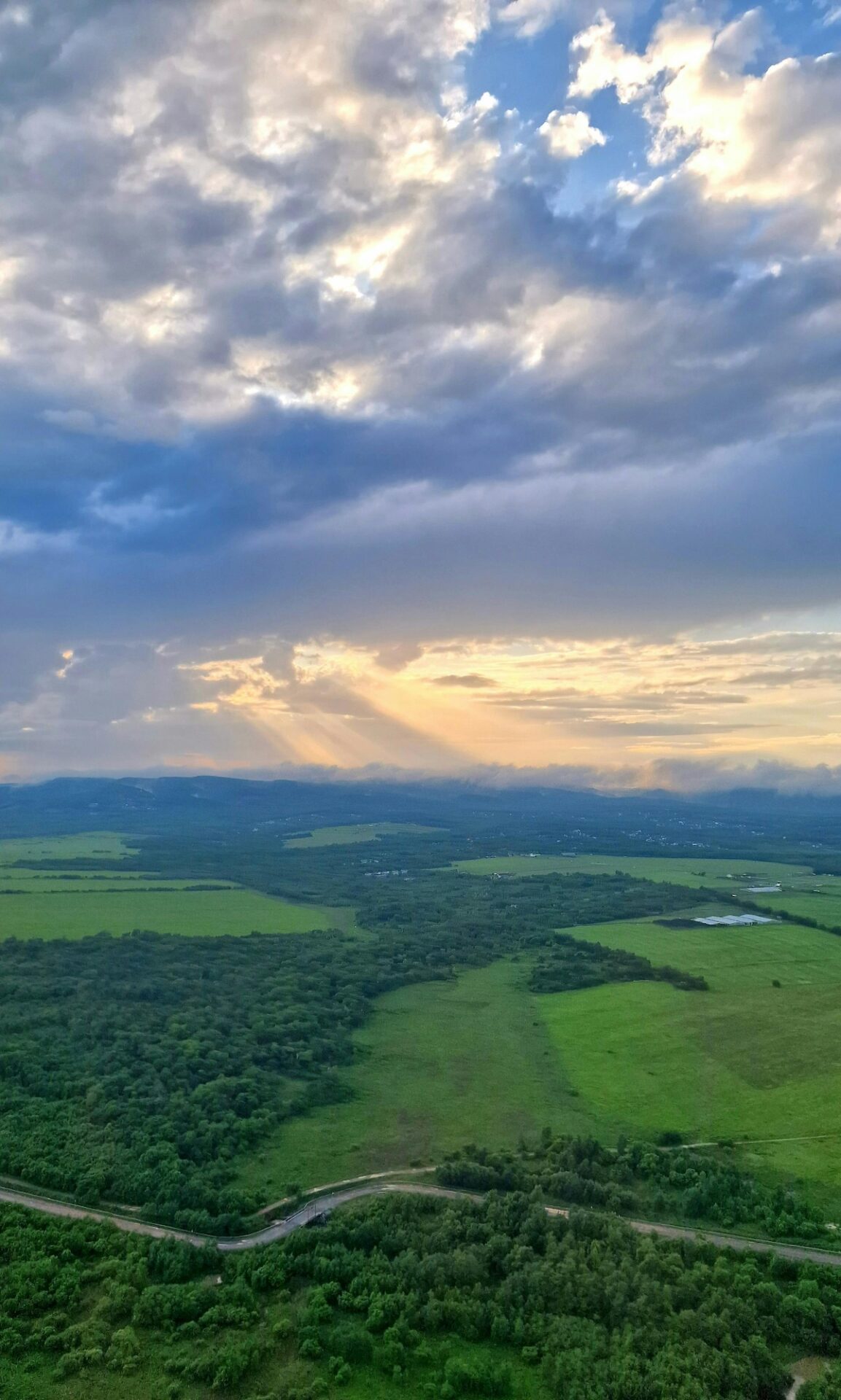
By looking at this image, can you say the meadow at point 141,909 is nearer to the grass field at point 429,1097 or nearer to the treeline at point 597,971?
the treeline at point 597,971

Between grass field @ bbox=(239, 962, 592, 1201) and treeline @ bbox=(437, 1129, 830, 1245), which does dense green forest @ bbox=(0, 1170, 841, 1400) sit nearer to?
treeline @ bbox=(437, 1129, 830, 1245)

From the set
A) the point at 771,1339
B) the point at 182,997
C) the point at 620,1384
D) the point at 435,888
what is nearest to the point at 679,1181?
the point at 771,1339

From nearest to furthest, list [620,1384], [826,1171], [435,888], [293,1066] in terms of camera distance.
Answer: [620,1384], [826,1171], [293,1066], [435,888]

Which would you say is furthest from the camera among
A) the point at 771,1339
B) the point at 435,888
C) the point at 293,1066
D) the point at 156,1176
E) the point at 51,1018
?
the point at 435,888

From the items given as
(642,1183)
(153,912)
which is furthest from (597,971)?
(153,912)

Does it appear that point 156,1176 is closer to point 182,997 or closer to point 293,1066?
point 293,1066

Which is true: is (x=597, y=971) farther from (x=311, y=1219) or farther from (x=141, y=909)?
(x=141, y=909)

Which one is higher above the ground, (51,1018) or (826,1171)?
(51,1018)
